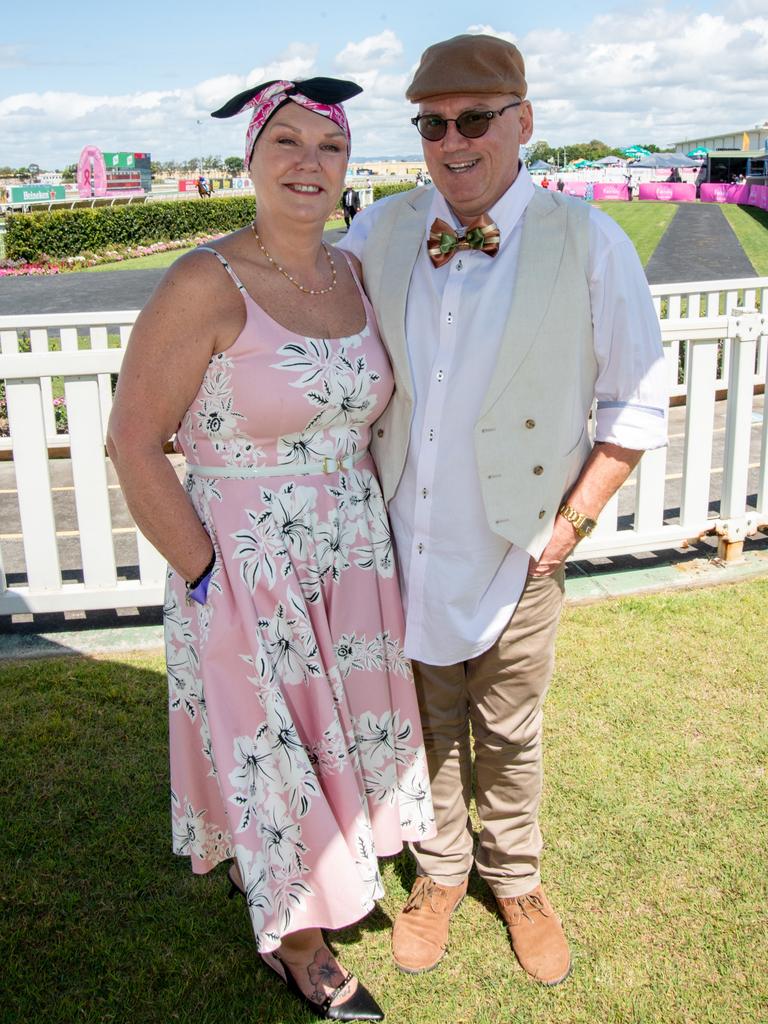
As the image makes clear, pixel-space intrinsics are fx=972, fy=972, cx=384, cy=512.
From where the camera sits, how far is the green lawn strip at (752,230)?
26.9 meters

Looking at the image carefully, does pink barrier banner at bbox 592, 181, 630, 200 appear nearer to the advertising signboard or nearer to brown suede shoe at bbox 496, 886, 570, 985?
the advertising signboard

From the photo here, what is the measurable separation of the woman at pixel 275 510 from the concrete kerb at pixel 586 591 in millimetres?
2090

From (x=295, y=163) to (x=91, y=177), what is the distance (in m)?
61.9

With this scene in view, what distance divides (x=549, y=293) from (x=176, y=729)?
142 cm

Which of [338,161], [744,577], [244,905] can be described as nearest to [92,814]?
[244,905]

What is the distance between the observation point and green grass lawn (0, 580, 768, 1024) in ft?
8.27

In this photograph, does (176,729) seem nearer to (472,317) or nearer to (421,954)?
(421,954)

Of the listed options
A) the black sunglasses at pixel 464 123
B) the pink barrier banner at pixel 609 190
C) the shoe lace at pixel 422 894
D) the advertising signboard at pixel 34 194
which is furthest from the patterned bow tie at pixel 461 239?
the pink barrier banner at pixel 609 190

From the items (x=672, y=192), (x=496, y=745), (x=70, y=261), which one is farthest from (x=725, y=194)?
(x=496, y=745)

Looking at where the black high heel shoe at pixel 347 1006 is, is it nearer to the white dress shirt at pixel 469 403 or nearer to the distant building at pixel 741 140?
the white dress shirt at pixel 469 403

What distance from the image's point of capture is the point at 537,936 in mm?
2672

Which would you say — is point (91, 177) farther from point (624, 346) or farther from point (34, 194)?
point (624, 346)

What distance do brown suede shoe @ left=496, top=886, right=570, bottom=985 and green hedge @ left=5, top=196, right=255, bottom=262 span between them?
35.0 m

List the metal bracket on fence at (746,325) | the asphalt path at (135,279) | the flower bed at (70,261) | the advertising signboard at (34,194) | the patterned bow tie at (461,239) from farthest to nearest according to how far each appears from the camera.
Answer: the advertising signboard at (34,194) < the flower bed at (70,261) < the asphalt path at (135,279) < the metal bracket on fence at (746,325) < the patterned bow tie at (461,239)
